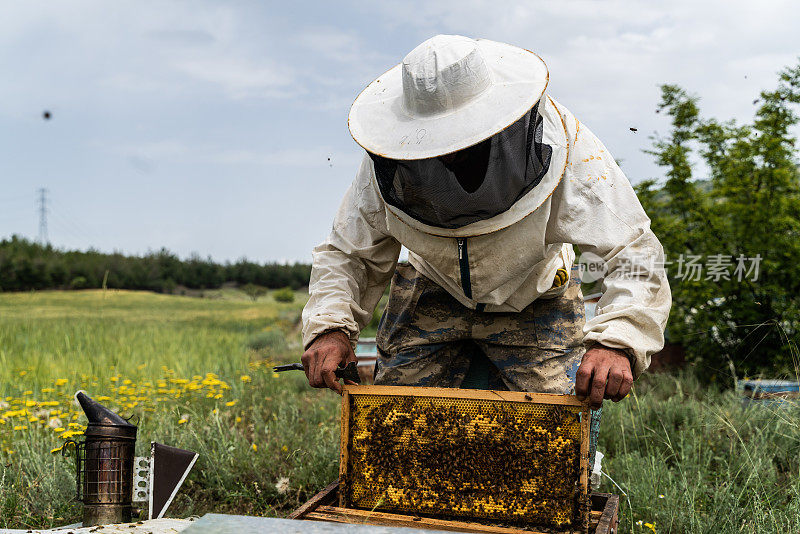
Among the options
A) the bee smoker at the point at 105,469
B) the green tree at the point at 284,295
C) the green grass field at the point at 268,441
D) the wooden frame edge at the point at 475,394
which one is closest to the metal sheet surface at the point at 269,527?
the wooden frame edge at the point at 475,394

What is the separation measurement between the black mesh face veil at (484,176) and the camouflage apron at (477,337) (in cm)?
74

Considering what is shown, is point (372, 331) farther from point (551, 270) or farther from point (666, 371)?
point (551, 270)

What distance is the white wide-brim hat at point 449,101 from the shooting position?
7.92 ft

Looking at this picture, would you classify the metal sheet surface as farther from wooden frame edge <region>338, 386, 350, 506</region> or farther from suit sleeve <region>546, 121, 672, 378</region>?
suit sleeve <region>546, 121, 672, 378</region>

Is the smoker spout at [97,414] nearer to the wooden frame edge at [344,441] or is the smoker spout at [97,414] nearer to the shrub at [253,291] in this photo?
the wooden frame edge at [344,441]

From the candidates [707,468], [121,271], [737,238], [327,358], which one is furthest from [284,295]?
[327,358]

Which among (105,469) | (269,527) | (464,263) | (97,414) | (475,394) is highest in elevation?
(464,263)

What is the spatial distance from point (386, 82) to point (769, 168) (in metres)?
5.56

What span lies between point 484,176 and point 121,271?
20.3 metres

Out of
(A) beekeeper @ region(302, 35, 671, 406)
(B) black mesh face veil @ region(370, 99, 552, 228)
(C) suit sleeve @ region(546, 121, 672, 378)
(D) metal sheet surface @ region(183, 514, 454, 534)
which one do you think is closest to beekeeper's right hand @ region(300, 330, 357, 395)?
(A) beekeeper @ region(302, 35, 671, 406)

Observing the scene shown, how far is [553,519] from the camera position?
2379mm

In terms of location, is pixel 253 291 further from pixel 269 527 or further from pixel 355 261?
pixel 269 527

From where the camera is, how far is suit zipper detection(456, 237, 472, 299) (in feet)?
9.13

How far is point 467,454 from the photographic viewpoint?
2.50m
